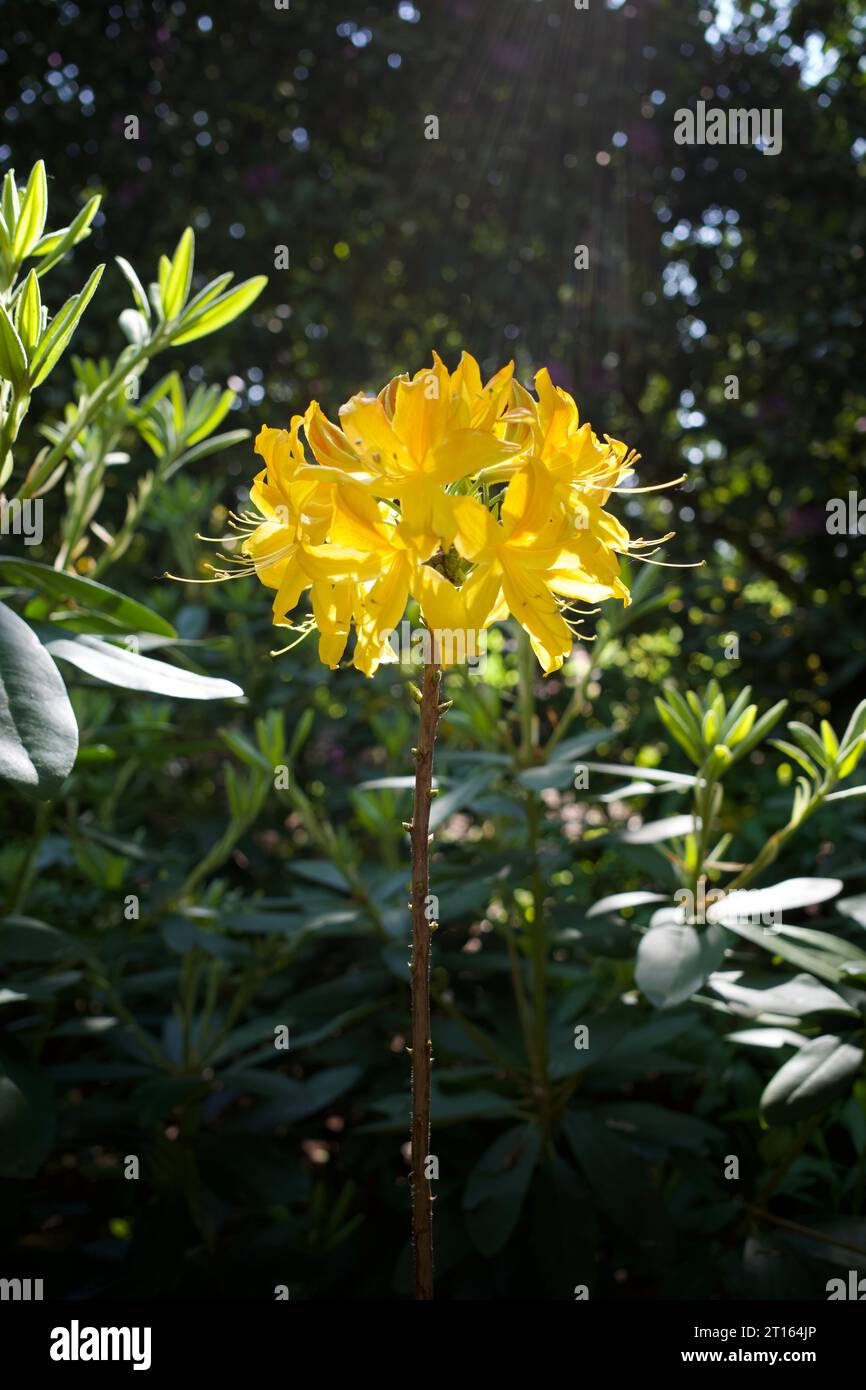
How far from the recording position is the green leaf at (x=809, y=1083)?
1.22 m

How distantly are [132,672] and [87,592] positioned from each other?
146mm

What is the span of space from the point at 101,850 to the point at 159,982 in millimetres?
263

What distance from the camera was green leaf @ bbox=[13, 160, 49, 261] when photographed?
1052mm

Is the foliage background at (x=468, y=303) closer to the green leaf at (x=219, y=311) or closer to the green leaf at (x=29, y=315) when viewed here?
the green leaf at (x=219, y=311)

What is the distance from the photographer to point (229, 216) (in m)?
3.29

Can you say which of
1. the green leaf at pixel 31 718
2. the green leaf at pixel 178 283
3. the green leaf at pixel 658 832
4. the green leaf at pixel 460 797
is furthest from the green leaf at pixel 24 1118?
the green leaf at pixel 178 283

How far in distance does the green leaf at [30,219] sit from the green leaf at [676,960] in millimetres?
994

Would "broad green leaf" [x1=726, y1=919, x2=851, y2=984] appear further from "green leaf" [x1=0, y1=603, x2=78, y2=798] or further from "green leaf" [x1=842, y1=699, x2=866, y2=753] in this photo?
"green leaf" [x1=0, y1=603, x2=78, y2=798]

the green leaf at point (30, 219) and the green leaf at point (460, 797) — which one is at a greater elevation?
the green leaf at point (30, 219)

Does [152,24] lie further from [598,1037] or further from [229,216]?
[598,1037]

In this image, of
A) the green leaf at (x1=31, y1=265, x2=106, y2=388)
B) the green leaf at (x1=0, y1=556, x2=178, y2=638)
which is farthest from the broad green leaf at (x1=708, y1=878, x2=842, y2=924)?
the green leaf at (x1=31, y1=265, x2=106, y2=388)

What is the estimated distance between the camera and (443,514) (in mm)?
815

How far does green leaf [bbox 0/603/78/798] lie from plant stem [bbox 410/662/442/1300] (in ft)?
1.03
